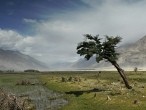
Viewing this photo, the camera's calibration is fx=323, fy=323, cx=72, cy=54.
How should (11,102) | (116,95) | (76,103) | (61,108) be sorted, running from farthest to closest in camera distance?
1. (116,95)
2. (76,103)
3. (61,108)
4. (11,102)

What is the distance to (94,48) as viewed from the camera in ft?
199

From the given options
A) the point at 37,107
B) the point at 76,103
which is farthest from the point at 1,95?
the point at 76,103

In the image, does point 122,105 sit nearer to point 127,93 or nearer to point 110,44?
point 127,93

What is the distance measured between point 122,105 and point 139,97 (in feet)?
22.2

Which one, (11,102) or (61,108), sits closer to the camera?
(11,102)

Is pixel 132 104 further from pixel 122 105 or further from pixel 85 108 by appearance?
pixel 85 108

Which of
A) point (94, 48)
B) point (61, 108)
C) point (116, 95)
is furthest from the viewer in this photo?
point (94, 48)

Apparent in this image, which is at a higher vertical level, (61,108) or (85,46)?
(85,46)

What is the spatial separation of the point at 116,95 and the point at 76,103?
7.56 meters

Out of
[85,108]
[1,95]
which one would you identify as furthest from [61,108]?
[1,95]

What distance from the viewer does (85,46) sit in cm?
6234

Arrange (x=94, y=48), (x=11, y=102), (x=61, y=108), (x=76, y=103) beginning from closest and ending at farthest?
(x=11, y=102), (x=61, y=108), (x=76, y=103), (x=94, y=48)

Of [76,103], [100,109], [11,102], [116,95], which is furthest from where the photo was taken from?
[116,95]

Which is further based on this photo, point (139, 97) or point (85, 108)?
point (139, 97)
